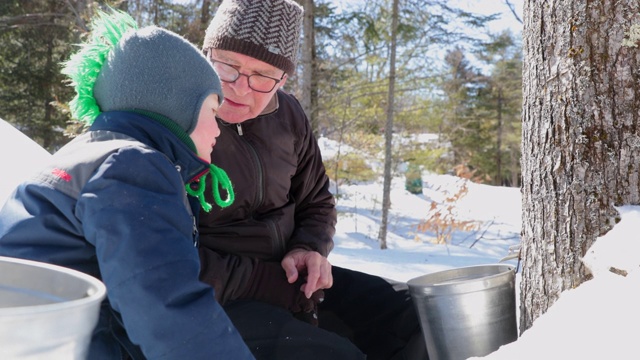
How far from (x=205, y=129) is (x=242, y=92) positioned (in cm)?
56

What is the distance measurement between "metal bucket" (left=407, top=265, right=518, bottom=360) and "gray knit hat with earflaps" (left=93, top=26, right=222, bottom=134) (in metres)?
0.96

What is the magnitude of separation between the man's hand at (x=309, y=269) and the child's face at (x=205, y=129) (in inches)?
26.0

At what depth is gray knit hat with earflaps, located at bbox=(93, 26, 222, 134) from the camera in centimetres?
144

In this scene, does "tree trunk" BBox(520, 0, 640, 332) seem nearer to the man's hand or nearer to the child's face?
the man's hand

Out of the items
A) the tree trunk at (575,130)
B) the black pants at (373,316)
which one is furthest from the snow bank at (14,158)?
the tree trunk at (575,130)

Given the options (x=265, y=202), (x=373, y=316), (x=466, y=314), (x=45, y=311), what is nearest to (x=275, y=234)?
(x=265, y=202)

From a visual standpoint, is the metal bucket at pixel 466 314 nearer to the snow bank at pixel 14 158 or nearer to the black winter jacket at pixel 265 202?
the black winter jacket at pixel 265 202

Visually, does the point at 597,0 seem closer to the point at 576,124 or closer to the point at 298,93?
the point at 576,124

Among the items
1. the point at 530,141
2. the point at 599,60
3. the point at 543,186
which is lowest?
the point at 543,186

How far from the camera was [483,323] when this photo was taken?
75.8 inches

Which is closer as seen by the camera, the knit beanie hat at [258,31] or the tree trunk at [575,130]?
the tree trunk at [575,130]

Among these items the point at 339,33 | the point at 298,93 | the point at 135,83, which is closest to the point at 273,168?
the point at 135,83

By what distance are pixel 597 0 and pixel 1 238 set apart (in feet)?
Answer: 5.49

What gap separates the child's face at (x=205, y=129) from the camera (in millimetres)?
1518
